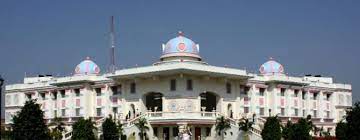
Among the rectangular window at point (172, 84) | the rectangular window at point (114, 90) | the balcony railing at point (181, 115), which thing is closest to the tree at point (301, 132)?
the balcony railing at point (181, 115)

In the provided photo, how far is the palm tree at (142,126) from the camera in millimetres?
58703

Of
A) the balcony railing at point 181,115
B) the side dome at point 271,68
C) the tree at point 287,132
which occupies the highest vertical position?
the side dome at point 271,68

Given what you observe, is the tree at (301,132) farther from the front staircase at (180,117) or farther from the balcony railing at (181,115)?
the balcony railing at (181,115)

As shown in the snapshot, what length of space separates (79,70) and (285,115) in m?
26.1

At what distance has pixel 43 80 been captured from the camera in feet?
261

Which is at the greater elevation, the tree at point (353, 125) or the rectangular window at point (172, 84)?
the rectangular window at point (172, 84)

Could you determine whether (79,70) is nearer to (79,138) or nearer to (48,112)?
(48,112)

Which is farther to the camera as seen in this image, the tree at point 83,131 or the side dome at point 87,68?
the side dome at point 87,68

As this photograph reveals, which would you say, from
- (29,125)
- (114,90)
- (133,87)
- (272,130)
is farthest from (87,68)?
(29,125)

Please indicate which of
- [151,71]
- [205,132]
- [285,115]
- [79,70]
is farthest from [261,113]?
[79,70]

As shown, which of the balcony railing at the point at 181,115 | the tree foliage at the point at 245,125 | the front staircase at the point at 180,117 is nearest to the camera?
the tree foliage at the point at 245,125

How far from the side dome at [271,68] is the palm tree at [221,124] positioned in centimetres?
1558

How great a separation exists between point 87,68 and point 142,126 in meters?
17.4

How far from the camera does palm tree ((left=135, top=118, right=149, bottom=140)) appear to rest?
193 feet
